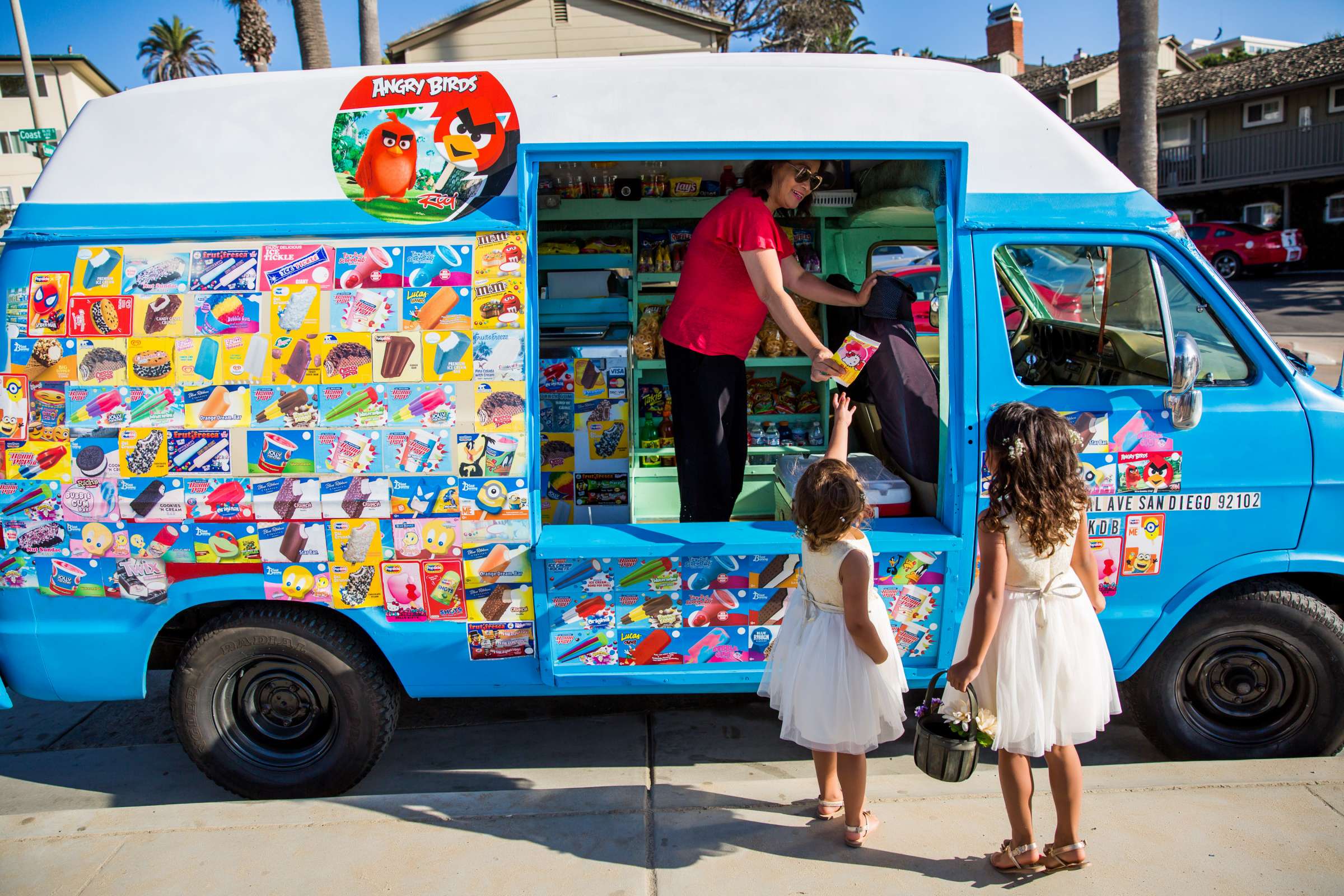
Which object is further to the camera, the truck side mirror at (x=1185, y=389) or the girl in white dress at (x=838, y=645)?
the truck side mirror at (x=1185, y=389)

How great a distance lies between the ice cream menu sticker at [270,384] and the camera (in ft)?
10.6

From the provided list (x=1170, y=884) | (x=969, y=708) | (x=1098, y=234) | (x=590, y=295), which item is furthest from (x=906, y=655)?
(x=590, y=295)

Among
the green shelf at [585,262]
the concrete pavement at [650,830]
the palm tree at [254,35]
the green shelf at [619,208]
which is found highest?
the palm tree at [254,35]

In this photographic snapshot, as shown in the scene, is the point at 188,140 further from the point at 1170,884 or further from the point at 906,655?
the point at 1170,884

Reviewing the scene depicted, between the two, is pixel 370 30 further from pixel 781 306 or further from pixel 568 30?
pixel 781 306

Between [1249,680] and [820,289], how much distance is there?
2234 mm

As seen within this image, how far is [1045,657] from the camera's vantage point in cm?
278

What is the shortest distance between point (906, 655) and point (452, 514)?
1734 millimetres

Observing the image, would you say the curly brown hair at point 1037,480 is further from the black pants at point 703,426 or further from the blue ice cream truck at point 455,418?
the black pants at point 703,426

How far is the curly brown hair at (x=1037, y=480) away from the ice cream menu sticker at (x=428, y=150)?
1.85 metres

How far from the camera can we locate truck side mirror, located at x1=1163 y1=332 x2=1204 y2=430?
3029mm

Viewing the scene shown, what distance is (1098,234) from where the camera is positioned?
11.0ft

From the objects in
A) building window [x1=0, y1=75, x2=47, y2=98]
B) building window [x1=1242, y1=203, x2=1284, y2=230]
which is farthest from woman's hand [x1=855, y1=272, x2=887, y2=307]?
building window [x1=0, y1=75, x2=47, y2=98]

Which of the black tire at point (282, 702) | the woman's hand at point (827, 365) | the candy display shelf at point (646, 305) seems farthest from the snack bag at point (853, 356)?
the black tire at point (282, 702)
